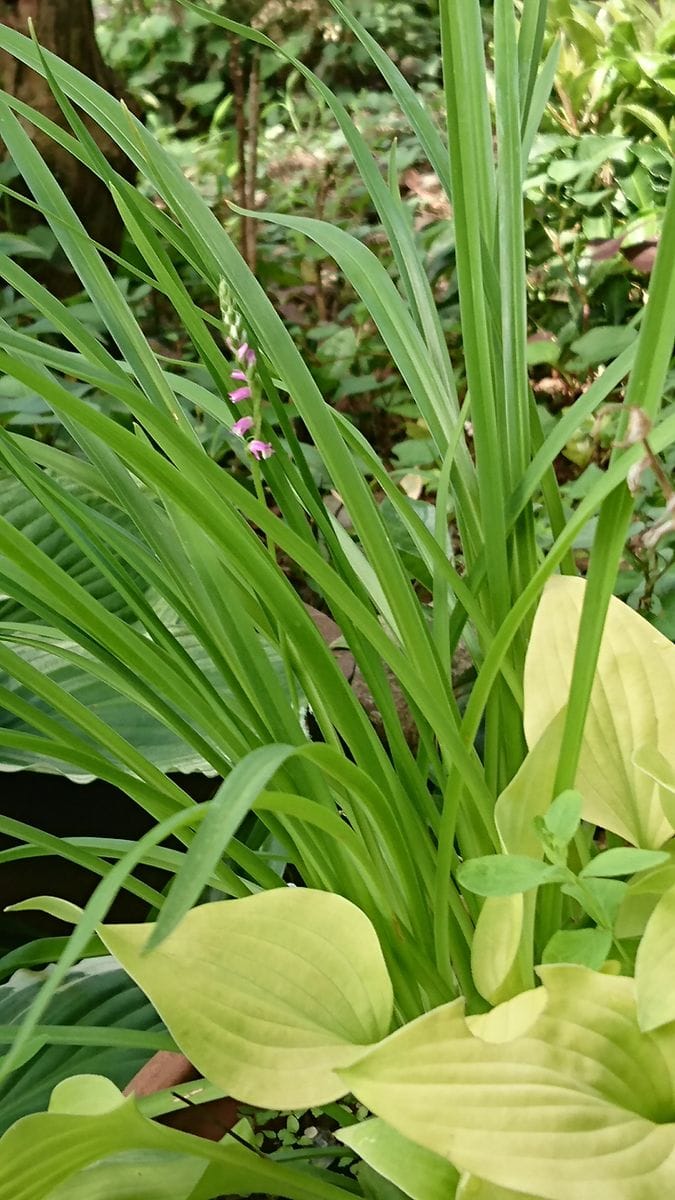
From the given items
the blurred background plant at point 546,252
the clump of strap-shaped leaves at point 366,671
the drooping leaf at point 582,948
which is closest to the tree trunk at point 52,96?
the blurred background plant at point 546,252

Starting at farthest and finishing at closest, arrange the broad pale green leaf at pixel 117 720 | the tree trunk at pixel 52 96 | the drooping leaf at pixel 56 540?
the tree trunk at pixel 52 96, the drooping leaf at pixel 56 540, the broad pale green leaf at pixel 117 720

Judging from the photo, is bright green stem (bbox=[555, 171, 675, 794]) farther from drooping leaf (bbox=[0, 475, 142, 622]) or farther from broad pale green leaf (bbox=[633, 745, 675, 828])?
drooping leaf (bbox=[0, 475, 142, 622])

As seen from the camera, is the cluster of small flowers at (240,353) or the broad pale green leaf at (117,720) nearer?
the cluster of small flowers at (240,353)

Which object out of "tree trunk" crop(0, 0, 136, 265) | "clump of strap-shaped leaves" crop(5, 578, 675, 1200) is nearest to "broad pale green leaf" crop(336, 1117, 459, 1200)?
"clump of strap-shaped leaves" crop(5, 578, 675, 1200)

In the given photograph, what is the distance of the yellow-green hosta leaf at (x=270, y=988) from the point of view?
0.34 metres

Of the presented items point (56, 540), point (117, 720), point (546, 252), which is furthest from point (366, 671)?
point (546, 252)

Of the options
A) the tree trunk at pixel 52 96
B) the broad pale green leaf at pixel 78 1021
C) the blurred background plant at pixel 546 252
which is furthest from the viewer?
the tree trunk at pixel 52 96

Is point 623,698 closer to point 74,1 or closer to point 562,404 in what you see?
point 562,404

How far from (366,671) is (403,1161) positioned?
20cm

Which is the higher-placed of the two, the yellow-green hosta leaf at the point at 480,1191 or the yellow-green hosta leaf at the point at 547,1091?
the yellow-green hosta leaf at the point at 547,1091

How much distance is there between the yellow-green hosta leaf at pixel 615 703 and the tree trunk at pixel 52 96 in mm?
1339

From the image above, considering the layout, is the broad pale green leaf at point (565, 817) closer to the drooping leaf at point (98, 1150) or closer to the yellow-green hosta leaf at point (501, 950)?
the yellow-green hosta leaf at point (501, 950)

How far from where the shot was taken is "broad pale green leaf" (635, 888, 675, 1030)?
31cm

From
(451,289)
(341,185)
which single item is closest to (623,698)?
(451,289)
